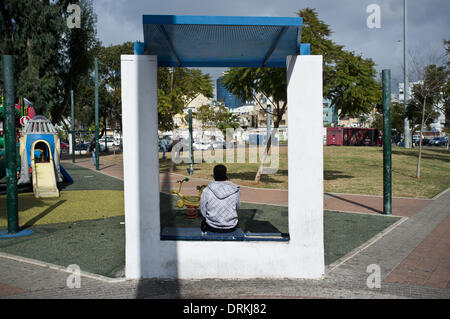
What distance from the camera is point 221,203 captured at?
512 cm

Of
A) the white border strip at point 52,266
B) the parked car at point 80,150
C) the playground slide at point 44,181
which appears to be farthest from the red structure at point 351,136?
the white border strip at point 52,266

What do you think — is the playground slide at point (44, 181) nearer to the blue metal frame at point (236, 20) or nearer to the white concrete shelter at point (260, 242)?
the white concrete shelter at point (260, 242)

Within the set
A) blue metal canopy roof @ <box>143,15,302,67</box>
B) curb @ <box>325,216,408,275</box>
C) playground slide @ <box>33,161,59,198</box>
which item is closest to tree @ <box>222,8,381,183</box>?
curb @ <box>325,216,408,275</box>

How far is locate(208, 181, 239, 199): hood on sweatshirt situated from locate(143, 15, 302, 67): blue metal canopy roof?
1.82 m

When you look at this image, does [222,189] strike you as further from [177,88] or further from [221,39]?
[177,88]

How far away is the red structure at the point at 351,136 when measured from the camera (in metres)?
53.5

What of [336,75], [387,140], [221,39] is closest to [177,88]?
[336,75]

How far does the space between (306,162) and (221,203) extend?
1.15 metres

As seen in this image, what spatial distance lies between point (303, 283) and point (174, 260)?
1545 mm

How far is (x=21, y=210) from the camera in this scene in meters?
9.97

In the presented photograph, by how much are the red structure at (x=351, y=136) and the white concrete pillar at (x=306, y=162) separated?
5012 cm

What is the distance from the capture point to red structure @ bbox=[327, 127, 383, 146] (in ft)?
176
